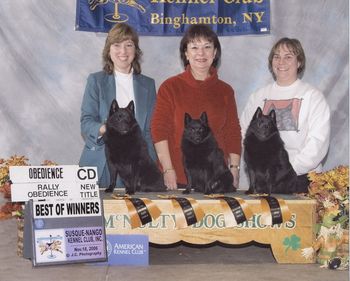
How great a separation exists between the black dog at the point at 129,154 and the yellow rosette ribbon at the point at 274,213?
2.14ft

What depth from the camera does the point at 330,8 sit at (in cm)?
546

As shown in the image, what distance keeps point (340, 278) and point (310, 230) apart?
35 cm

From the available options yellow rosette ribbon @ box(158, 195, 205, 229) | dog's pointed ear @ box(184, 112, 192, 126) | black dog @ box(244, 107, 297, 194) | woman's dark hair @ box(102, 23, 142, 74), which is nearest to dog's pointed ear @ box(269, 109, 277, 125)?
black dog @ box(244, 107, 297, 194)

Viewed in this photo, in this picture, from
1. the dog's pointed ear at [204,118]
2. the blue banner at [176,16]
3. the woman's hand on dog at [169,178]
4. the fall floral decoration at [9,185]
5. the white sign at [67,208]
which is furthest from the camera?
the blue banner at [176,16]

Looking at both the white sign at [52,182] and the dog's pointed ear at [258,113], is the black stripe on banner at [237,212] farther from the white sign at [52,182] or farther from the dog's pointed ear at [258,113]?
the white sign at [52,182]

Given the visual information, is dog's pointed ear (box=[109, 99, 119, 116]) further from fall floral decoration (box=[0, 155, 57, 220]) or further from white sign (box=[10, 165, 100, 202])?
fall floral decoration (box=[0, 155, 57, 220])

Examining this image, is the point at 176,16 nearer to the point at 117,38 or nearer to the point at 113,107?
the point at 117,38

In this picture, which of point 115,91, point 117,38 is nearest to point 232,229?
point 115,91

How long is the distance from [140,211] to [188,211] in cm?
27

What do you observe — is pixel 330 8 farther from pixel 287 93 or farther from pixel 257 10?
pixel 287 93

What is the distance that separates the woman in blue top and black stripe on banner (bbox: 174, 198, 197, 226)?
661 mm

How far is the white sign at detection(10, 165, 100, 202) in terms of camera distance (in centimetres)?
382

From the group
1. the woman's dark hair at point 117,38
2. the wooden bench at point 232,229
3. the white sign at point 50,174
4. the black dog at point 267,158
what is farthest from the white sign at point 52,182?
the black dog at point 267,158

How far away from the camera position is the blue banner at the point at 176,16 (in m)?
5.34
